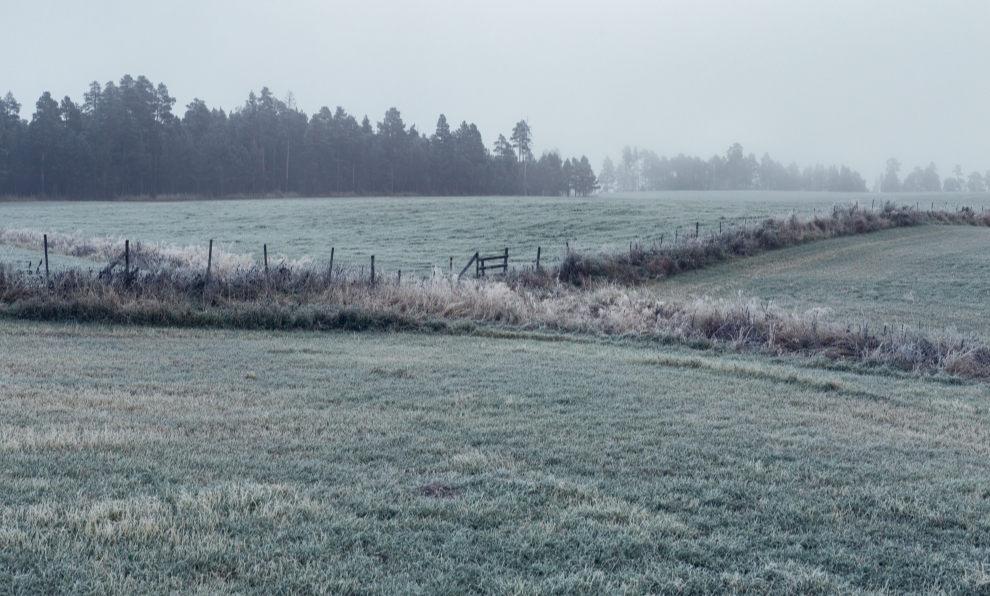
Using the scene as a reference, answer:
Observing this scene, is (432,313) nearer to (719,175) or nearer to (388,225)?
(388,225)

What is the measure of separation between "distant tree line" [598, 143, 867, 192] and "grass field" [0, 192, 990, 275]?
101m

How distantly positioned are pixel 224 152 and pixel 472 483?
84.9 metres

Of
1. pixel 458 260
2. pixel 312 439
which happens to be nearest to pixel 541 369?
→ pixel 312 439

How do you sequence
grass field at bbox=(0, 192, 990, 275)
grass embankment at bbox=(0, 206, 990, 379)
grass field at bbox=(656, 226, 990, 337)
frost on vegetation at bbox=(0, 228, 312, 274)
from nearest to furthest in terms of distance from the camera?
1. grass embankment at bbox=(0, 206, 990, 379)
2. frost on vegetation at bbox=(0, 228, 312, 274)
3. grass field at bbox=(656, 226, 990, 337)
4. grass field at bbox=(0, 192, 990, 275)

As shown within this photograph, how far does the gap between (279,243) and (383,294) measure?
25.7 m

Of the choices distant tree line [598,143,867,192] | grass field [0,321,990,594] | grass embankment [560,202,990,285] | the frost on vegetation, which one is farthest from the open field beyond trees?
distant tree line [598,143,867,192]

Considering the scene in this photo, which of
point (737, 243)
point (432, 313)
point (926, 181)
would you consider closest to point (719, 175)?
point (926, 181)

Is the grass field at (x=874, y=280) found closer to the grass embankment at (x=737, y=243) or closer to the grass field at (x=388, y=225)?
the grass embankment at (x=737, y=243)

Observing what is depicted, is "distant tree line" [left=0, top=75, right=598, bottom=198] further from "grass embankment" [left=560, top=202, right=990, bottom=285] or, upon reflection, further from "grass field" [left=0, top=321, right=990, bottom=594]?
"grass field" [left=0, top=321, right=990, bottom=594]

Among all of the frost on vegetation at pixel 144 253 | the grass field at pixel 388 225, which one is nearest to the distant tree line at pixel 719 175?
the grass field at pixel 388 225

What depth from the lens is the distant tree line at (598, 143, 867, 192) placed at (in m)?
155

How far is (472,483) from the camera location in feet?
19.9

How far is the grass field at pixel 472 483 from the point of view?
4.48 m

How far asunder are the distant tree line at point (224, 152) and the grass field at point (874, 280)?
66525 millimetres
